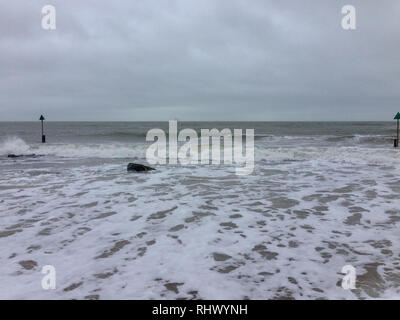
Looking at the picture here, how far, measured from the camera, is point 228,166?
14438 millimetres

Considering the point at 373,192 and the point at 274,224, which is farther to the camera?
the point at 373,192

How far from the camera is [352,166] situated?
14281mm

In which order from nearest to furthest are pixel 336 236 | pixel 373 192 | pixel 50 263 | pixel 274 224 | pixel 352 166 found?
1. pixel 50 263
2. pixel 336 236
3. pixel 274 224
4. pixel 373 192
5. pixel 352 166

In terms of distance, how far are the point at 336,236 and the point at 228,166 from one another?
919 centimetres

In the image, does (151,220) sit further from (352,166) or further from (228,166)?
(352,166)

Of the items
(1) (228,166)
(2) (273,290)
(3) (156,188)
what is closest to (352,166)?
(1) (228,166)

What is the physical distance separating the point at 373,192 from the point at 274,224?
4.32 metres
